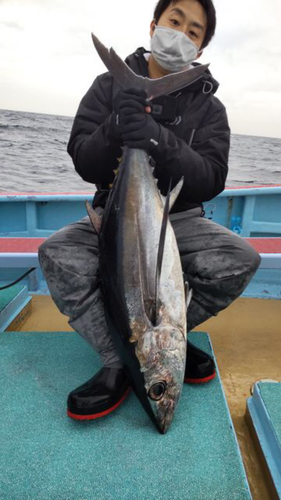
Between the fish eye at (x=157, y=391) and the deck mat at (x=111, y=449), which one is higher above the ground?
the fish eye at (x=157, y=391)

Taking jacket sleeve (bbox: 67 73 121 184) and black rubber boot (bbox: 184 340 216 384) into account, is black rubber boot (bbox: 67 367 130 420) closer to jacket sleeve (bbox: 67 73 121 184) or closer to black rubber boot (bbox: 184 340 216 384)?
black rubber boot (bbox: 184 340 216 384)

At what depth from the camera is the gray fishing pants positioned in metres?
1.89

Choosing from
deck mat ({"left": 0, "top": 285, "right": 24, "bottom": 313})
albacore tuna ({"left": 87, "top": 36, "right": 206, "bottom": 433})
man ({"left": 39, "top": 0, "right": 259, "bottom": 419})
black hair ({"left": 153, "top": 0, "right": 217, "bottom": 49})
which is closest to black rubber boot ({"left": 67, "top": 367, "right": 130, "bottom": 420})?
man ({"left": 39, "top": 0, "right": 259, "bottom": 419})

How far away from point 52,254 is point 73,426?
2.67ft

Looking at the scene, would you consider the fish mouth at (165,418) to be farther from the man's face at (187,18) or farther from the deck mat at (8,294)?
the man's face at (187,18)

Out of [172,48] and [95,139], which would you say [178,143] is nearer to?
[95,139]

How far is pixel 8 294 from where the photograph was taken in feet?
9.98

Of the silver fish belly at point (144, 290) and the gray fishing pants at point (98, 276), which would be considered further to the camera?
the gray fishing pants at point (98, 276)

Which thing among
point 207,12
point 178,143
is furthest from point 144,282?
point 207,12

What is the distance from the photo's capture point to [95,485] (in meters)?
1.42

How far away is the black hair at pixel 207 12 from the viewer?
2062 mm

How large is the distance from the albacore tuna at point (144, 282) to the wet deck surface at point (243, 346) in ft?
1.66

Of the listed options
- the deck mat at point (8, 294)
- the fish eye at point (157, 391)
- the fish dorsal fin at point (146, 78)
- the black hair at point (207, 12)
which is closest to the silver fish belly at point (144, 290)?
the fish eye at point (157, 391)

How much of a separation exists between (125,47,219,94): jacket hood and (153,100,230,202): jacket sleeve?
99 millimetres
